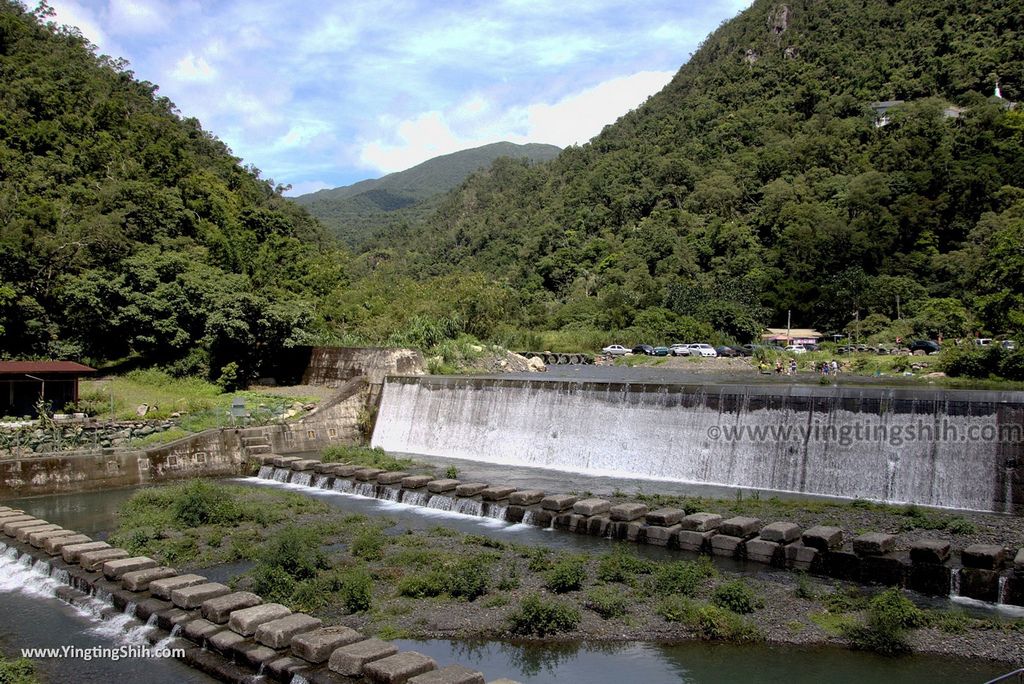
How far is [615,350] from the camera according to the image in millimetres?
58406

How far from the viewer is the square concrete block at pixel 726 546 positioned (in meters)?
11.9

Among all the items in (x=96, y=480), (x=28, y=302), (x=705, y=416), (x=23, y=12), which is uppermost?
(x=23, y=12)

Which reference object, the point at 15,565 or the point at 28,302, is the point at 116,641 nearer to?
the point at 15,565

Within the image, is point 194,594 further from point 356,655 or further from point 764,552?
point 764,552

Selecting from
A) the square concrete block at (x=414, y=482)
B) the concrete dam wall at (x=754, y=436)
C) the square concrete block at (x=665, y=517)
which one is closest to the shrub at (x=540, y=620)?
the square concrete block at (x=665, y=517)

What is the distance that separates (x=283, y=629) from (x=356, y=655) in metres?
1.21

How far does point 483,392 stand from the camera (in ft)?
74.1

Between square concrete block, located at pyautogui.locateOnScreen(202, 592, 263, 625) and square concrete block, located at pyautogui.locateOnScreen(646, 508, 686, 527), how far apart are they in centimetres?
668

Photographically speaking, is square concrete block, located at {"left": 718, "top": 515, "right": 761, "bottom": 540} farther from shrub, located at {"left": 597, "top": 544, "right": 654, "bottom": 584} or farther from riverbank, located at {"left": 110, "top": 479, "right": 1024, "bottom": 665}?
shrub, located at {"left": 597, "top": 544, "right": 654, "bottom": 584}

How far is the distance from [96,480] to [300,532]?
926cm

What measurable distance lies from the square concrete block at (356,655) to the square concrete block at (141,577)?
3.91 metres

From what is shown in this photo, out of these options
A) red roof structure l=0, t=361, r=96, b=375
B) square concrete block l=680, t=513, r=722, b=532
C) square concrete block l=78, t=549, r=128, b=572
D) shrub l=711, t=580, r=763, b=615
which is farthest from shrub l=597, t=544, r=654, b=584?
red roof structure l=0, t=361, r=96, b=375

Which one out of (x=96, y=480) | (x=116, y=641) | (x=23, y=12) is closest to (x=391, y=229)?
(x=23, y=12)

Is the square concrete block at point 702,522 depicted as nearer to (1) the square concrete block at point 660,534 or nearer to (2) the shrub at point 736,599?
(1) the square concrete block at point 660,534
